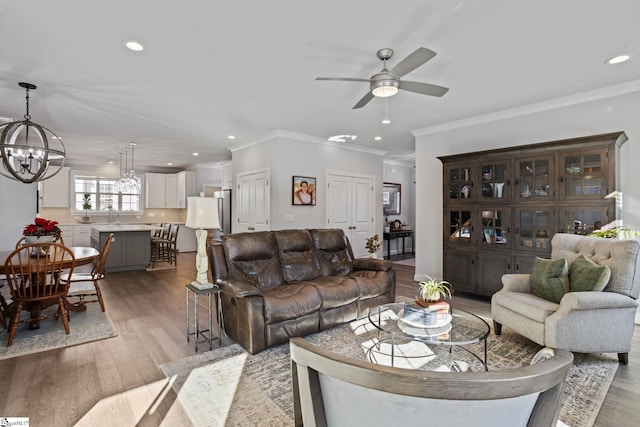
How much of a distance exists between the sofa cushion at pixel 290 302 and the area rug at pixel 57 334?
1726 millimetres

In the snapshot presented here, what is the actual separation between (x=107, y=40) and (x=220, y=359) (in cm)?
283

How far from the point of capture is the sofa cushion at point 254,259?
3316 mm

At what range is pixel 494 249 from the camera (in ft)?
14.0

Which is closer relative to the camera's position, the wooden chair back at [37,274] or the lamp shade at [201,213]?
the wooden chair back at [37,274]

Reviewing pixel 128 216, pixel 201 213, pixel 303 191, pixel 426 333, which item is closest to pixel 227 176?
pixel 128 216

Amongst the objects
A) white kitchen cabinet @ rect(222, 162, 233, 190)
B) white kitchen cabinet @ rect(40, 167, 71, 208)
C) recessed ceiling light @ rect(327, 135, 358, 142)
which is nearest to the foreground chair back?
recessed ceiling light @ rect(327, 135, 358, 142)

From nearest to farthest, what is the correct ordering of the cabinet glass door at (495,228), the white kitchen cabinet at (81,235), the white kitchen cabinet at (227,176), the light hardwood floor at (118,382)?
the light hardwood floor at (118,382), the cabinet glass door at (495,228), the white kitchen cabinet at (81,235), the white kitchen cabinet at (227,176)

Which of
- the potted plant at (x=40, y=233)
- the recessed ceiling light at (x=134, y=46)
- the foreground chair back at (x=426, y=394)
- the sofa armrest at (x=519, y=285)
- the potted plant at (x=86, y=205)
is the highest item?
the recessed ceiling light at (x=134, y=46)

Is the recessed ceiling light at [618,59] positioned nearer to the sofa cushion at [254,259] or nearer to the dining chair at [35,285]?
the sofa cushion at [254,259]

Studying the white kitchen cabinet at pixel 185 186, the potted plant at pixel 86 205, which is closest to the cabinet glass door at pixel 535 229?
the white kitchen cabinet at pixel 185 186

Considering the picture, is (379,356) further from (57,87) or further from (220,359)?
(57,87)

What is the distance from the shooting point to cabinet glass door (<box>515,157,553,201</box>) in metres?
3.84

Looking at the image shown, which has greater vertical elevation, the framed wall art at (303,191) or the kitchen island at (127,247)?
the framed wall art at (303,191)

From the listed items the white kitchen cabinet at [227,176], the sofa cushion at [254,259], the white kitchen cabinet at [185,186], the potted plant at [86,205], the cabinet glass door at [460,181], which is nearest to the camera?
the sofa cushion at [254,259]
